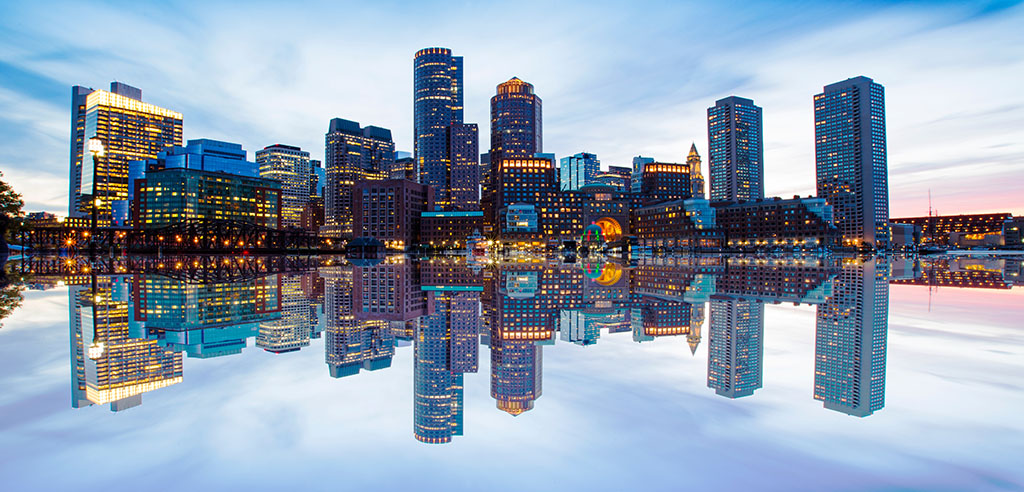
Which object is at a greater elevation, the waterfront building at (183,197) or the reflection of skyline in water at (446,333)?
the waterfront building at (183,197)

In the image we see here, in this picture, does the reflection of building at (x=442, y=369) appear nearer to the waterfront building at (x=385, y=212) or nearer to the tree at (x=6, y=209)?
the tree at (x=6, y=209)

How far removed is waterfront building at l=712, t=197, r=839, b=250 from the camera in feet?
547

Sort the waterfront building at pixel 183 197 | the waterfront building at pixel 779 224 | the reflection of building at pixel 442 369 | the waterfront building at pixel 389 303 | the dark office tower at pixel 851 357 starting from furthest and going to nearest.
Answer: the waterfront building at pixel 183 197
the waterfront building at pixel 779 224
the waterfront building at pixel 389 303
the dark office tower at pixel 851 357
the reflection of building at pixel 442 369

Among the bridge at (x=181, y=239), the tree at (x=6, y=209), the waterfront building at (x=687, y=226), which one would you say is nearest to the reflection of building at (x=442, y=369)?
the tree at (x=6, y=209)

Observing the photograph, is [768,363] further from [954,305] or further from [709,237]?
[709,237]

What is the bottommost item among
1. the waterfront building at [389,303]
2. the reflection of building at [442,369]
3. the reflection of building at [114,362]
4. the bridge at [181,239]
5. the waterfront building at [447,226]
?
the waterfront building at [389,303]

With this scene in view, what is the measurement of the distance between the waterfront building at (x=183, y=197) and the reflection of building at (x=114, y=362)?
A: 194 meters

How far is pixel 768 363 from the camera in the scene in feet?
23.6

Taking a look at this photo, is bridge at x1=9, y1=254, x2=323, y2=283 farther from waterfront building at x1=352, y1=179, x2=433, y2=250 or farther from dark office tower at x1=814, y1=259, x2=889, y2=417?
waterfront building at x1=352, y1=179, x2=433, y2=250

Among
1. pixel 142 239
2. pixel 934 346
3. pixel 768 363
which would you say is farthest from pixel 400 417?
pixel 142 239

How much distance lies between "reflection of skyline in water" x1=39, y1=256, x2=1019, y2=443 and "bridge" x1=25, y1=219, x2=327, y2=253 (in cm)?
9401

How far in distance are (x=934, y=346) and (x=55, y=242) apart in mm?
163284

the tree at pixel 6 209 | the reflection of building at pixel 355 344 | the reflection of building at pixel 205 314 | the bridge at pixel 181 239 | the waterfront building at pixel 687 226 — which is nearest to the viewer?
the reflection of building at pixel 355 344

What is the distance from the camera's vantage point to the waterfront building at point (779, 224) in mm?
166875
